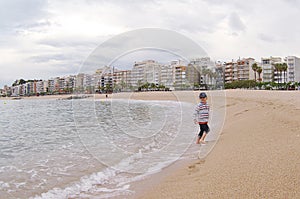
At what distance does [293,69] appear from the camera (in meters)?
88.1

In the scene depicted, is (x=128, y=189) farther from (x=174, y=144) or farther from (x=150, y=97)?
(x=150, y=97)

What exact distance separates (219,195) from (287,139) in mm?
2894

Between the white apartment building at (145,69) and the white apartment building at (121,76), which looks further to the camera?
the white apartment building at (145,69)

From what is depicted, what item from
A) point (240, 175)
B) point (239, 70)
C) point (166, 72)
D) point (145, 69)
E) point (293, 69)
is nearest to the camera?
point (240, 175)

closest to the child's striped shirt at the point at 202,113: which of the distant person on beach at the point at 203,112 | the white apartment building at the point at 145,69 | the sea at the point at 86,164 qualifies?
the distant person on beach at the point at 203,112

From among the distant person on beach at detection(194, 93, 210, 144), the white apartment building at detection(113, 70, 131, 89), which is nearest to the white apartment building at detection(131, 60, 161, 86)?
the white apartment building at detection(113, 70, 131, 89)

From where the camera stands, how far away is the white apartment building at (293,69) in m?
87.4

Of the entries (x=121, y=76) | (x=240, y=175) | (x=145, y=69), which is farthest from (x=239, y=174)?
(x=121, y=76)

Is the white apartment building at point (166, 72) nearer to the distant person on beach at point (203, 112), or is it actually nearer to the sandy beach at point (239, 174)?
the distant person on beach at point (203, 112)

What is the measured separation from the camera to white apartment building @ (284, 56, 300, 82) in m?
87.4

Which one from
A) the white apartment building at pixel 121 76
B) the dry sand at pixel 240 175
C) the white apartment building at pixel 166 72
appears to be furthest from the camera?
the white apartment building at pixel 166 72

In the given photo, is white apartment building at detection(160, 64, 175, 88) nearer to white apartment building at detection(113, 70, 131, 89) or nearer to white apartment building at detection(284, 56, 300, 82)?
white apartment building at detection(113, 70, 131, 89)

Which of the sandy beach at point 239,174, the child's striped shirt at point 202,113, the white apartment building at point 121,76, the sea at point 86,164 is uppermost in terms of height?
the white apartment building at point 121,76

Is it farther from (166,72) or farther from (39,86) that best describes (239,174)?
(39,86)
